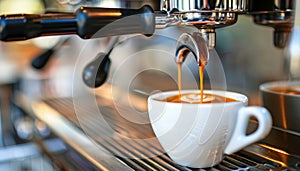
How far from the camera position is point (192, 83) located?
0.68 m

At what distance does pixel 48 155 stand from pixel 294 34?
0.40 meters

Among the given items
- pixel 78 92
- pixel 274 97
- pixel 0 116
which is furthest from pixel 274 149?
pixel 0 116

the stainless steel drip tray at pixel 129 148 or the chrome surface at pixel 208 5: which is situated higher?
the chrome surface at pixel 208 5

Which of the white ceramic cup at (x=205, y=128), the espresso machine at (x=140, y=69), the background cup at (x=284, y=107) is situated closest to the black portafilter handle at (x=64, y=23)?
the espresso machine at (x=140, y=69)

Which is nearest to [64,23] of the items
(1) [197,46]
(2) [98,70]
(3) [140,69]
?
(1) [197,46]

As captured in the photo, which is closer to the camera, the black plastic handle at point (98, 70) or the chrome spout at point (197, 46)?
the chrome spout at point (197, 46)

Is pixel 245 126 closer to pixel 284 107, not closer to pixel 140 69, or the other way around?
pixel 284 107

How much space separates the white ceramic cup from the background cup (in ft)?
0.38

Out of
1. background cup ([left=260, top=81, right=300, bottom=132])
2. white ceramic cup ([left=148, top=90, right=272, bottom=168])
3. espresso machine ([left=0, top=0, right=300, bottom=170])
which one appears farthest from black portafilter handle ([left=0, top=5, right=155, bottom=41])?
background cup ([left=260, top=81, right=300, bottom=132])

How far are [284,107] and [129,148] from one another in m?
0.21

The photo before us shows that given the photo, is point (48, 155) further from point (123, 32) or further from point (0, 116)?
point (0, 116)

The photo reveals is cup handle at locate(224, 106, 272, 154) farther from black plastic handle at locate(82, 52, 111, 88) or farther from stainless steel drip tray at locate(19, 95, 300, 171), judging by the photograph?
black plastic handle at locate(82, 52, 111, 88)

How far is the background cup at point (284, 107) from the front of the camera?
459 millimetres

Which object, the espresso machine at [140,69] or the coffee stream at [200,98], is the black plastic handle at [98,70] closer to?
the espresso machine at [140,69]
